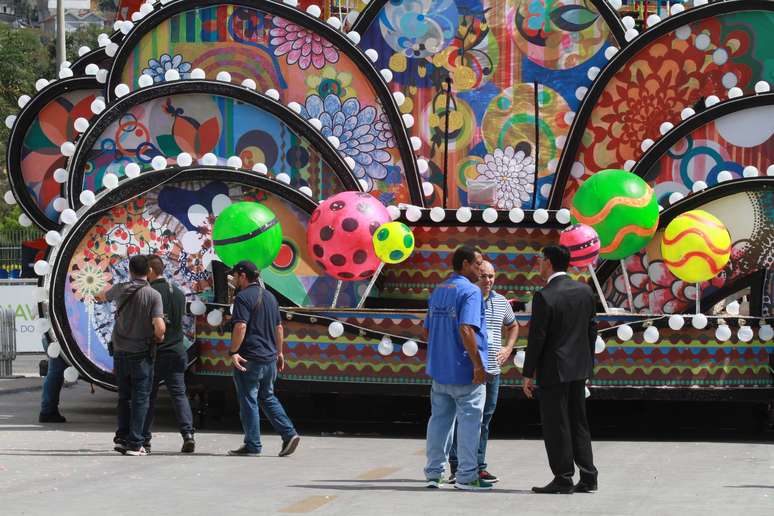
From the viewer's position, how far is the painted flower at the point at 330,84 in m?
16.6

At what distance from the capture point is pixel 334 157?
15719mm

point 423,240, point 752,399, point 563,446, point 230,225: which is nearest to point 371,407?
point 423,240

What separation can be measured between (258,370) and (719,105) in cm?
659

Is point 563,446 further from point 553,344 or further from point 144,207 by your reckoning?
point 144,207

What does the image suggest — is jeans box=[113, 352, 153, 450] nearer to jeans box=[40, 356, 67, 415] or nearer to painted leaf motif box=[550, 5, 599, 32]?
jeans box=[40, 356, 67, 415]

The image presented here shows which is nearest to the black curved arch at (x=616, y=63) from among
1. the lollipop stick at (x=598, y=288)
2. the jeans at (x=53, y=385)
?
the lollipop stick at (x=598, y=288)

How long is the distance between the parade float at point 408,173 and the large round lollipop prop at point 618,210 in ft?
0.07

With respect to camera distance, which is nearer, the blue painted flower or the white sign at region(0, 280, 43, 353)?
the blue painted flower

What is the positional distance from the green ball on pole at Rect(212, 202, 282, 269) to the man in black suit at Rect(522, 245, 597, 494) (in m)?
4.56

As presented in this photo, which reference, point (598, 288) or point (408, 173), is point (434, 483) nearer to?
point (598, 288)

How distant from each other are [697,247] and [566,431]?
455cm

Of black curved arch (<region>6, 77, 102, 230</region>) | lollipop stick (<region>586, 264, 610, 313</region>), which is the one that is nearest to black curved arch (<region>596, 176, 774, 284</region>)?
lollipop stick (<region>586, 264, 610, 313</region>)

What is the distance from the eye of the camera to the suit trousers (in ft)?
31.6

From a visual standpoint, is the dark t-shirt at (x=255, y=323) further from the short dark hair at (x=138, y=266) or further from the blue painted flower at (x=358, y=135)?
the blue painted flower at (x=358, y=135)
